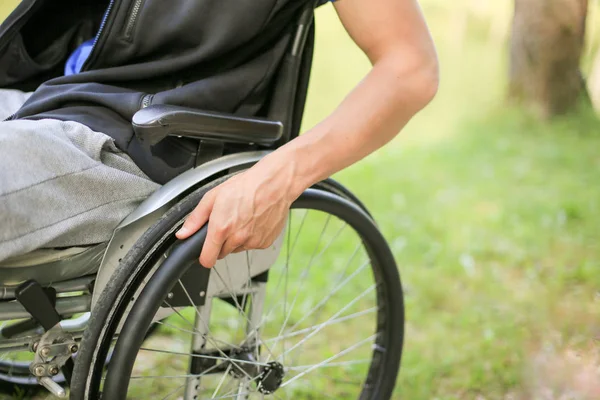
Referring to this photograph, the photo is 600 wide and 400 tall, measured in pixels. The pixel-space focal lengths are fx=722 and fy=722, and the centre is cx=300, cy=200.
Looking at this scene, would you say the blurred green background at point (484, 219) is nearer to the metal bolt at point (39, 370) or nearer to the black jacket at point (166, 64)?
the black jacket at point (166, 64)

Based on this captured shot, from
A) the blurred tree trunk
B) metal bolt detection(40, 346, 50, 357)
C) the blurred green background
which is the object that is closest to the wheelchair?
metal bolt detection(40, 346, 50, 357)

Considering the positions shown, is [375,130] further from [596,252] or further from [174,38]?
[596,252]

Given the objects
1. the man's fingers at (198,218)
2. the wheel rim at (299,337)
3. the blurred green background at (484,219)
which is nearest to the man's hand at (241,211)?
the man's fingers at (198,218)

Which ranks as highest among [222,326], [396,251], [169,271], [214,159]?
[214,159]

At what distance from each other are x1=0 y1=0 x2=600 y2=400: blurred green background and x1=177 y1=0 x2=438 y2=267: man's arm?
61 cm

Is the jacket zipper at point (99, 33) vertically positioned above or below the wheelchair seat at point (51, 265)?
above

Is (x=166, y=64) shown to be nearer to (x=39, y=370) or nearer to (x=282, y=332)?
(x=39, y=370)

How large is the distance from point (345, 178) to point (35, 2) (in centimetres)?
246

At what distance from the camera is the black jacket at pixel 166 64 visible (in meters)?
1.21

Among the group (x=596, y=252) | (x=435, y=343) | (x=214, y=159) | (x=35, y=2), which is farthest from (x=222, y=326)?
(x=596, y=252)

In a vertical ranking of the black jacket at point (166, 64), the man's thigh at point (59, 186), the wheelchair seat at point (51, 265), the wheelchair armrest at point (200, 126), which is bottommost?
the wheelchair seat at point (51, 265)

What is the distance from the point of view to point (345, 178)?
11.9 feet

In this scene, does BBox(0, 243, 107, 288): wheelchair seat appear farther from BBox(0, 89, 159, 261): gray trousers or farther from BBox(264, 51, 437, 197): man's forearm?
BBox(264, 51, 437, 197): man's forearm

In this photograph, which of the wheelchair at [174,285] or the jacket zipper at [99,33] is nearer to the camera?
the wheelchair at [174,285]
